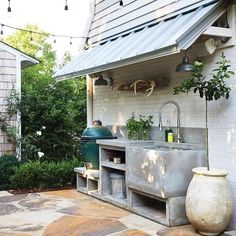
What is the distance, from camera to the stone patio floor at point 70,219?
196 inches

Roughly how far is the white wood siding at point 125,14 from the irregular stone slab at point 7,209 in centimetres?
368

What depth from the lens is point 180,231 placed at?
4926mm

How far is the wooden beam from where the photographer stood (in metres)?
4.95

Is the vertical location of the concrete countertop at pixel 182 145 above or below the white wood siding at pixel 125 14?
below

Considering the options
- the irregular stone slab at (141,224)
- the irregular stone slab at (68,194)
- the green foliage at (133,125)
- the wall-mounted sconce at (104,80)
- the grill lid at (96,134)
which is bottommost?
the irregular stone slab at (141,224)

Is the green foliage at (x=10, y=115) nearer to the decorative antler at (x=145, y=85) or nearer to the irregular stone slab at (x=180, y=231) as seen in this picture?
the decorative antler at (x=145, y=85)

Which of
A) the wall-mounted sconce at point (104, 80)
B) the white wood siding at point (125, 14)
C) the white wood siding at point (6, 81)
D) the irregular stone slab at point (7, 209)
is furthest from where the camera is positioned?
the white wood siding at point (6, 81)

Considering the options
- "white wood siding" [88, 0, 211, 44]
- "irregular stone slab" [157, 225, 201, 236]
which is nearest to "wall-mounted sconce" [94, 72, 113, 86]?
"white wood siding" [88, 0, 211, 44]

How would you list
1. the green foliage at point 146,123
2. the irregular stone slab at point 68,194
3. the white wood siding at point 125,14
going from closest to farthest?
the white wood siding at point 125,14, the green foliage at point 146,123, the irregular stone slab at point 68,194

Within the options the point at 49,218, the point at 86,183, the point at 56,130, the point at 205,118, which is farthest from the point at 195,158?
the point at 56,130

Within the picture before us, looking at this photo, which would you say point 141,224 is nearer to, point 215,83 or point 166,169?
point 166,169

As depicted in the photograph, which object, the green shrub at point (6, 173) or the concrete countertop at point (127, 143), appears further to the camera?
the green shrub at point (6, 173)

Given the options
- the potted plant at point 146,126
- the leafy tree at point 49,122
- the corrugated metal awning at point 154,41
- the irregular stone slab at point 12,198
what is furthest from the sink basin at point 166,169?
the leafy tree at point 49,122

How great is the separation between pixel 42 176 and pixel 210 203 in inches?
166
